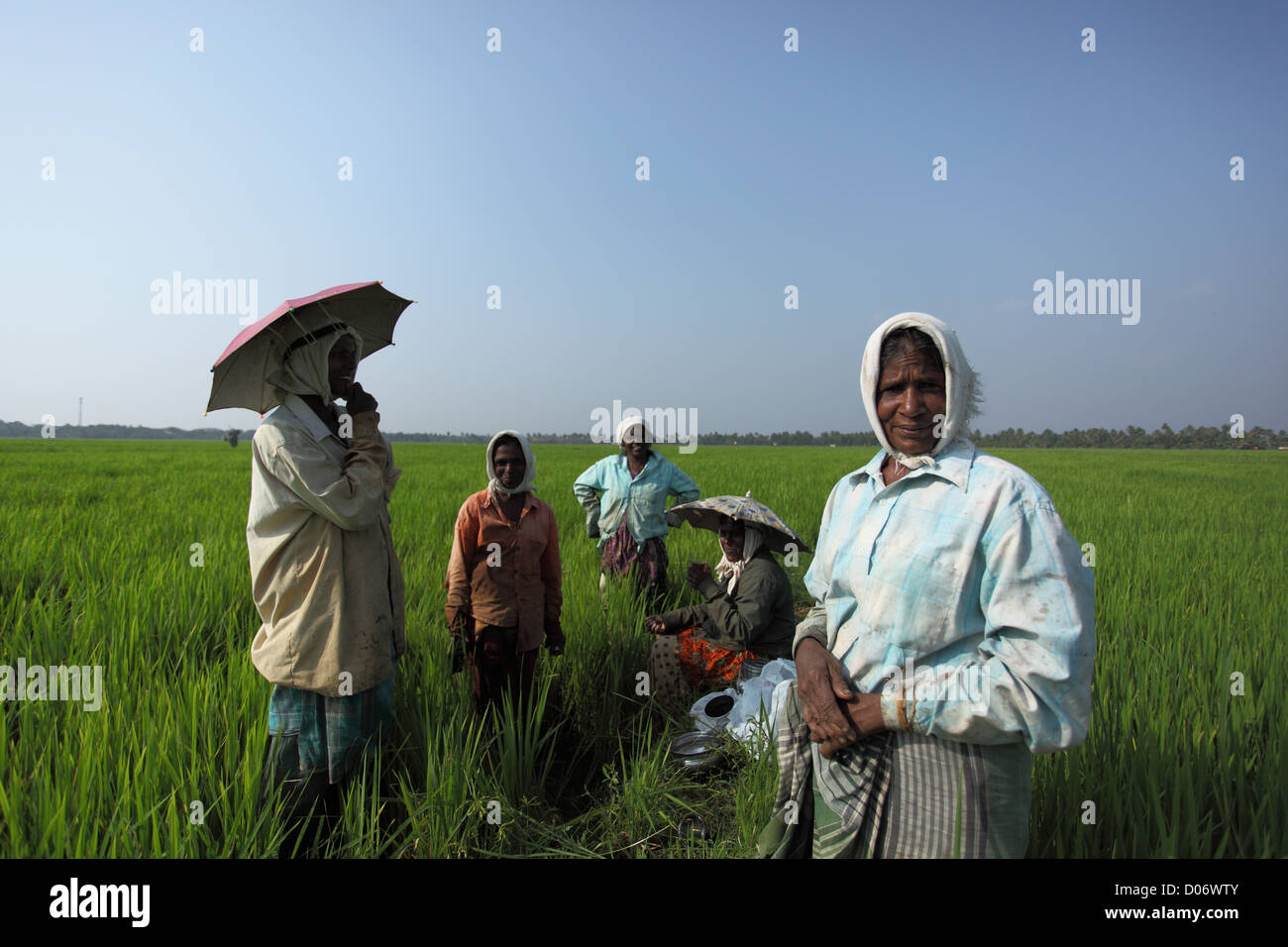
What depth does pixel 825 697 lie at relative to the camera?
1.31 m

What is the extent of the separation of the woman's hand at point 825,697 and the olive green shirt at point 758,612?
1.63 metres

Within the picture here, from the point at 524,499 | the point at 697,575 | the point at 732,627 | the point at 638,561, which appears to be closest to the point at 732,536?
the point at 697,575

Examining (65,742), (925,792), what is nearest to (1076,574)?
(925,792)

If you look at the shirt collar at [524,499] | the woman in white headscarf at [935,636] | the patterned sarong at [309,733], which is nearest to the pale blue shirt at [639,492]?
the shirt collar at [524,499]

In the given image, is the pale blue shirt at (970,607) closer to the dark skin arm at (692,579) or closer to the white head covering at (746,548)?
the white head covering at (746,548)

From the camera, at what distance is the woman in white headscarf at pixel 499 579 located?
111 inches

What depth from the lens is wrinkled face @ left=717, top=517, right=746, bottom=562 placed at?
319 cm

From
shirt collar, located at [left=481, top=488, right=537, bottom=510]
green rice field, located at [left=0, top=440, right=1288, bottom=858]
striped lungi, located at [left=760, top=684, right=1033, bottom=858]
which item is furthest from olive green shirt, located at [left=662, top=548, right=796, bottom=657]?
striped lungi, located at [left=760, top=684, right=1033, bottom=858]

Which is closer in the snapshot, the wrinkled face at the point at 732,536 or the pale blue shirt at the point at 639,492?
the wrinkled face at the point at 732,536

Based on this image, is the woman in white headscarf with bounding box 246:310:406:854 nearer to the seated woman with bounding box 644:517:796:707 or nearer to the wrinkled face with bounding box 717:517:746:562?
the seated woman with bounding box 644:517:796:707

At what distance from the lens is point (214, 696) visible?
242cm

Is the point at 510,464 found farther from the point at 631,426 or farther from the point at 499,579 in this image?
the point at 631,426

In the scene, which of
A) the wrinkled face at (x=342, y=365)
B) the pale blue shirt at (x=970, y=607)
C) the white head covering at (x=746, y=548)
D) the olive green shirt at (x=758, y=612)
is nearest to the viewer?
the pale blue shirt at (x=970, y=607)
